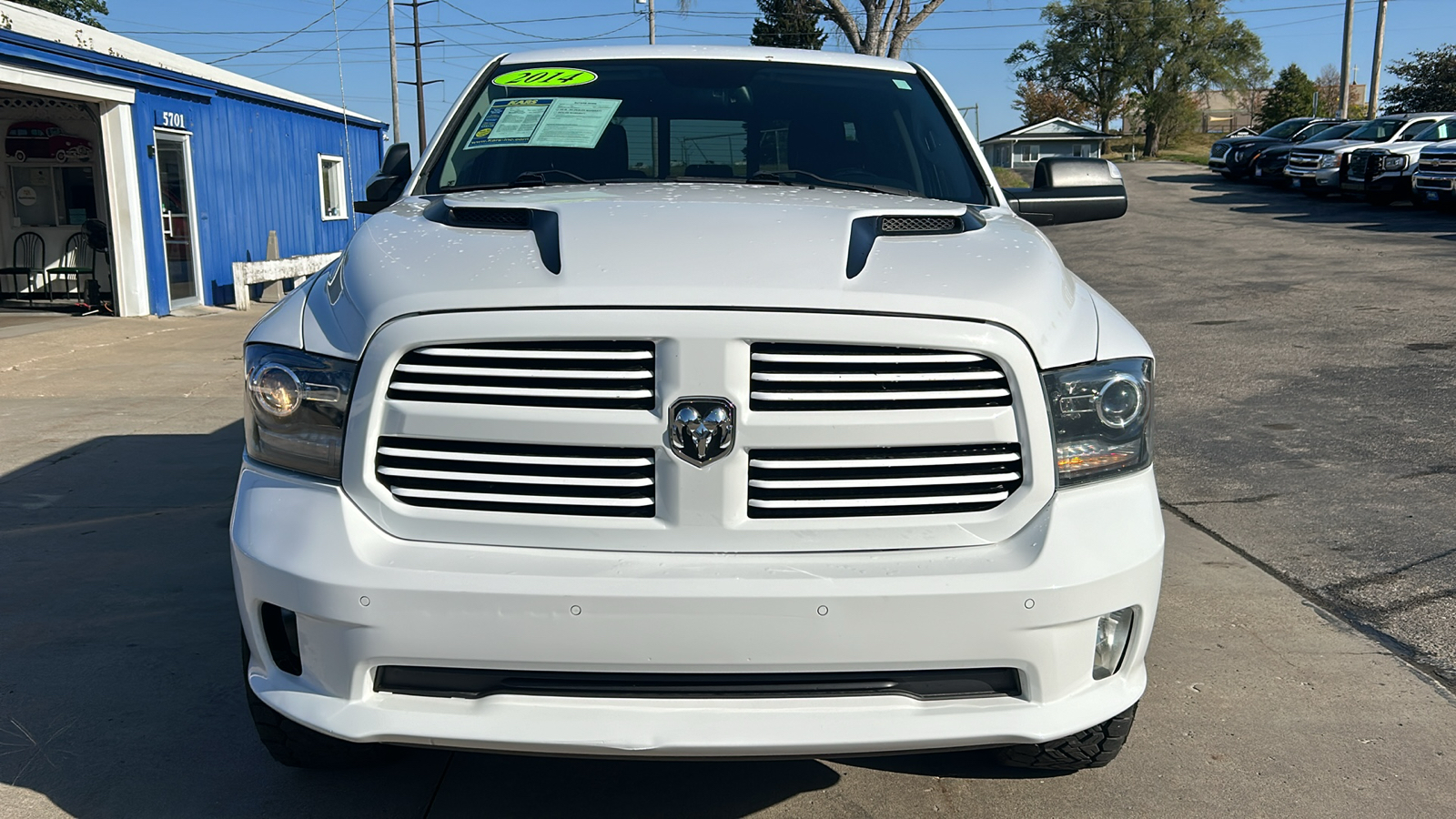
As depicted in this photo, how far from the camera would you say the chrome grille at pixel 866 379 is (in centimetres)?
219

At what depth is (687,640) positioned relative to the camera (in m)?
2.12

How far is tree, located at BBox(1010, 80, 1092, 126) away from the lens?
82062 millimetres

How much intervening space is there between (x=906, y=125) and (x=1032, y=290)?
1.59 meters

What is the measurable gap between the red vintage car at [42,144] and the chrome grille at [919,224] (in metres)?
16.2

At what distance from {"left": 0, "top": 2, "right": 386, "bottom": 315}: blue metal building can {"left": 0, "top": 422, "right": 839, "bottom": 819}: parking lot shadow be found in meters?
9.94

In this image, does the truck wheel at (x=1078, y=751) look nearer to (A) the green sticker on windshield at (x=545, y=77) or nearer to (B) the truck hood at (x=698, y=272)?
(B) the truck hood at (x=698, y=272)

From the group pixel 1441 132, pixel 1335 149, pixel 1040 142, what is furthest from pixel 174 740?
pixel 1040 142

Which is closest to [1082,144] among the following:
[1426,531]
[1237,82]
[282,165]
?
[1237,82]

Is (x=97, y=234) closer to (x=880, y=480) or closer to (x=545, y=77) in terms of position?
(x=545, y=77)

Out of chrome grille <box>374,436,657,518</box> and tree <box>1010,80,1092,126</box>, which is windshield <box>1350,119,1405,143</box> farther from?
tree <box>1010,80,1092,126</box>

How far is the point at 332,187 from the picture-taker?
74.4 feet

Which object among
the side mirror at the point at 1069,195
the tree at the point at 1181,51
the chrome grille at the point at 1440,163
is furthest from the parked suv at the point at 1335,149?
the tree at the point at 1181,51

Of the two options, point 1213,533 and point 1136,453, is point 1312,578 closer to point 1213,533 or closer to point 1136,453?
point 1213,533

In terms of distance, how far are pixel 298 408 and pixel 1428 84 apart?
2138 inches
